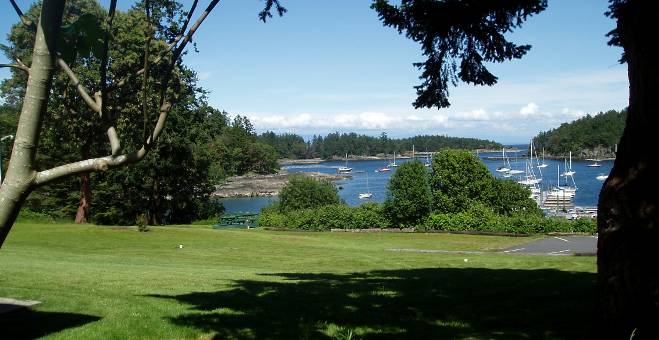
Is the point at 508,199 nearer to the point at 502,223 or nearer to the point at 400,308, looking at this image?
→ the point at 502,223

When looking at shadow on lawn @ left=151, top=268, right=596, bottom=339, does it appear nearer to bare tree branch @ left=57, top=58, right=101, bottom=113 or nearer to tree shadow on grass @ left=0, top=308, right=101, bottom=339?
tree shadow on grass @ left=0, top=308, right=101, bottom=339

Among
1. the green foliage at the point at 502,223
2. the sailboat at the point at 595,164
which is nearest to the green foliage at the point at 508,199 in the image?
the green foliage at the point at 502,223

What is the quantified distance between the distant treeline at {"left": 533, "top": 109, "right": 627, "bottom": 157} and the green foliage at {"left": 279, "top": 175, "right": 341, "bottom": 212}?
122m

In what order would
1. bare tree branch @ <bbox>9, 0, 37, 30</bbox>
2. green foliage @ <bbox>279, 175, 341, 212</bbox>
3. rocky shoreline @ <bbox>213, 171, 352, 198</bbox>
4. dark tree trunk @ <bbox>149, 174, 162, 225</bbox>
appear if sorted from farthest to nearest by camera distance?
rocky shoreline @ <bbox>213, 171, 352, 198</bbox> < green foliage @ <bbox>279, 175, 341, 212</bbox> < dark tree trunk @ <bbox>149, 174, 162, 225</bbox> < bare tree branch @ <bbox>9, 0, 37, 30</bbox>

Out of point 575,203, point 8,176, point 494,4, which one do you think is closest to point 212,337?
point 8,176

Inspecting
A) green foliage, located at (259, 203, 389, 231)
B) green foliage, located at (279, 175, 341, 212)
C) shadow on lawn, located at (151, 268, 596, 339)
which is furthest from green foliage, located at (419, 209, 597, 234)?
green foliage, located at (279, 175, 341, 212)

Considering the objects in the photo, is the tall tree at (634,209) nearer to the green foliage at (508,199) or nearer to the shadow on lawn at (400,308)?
the shadow on lawn at (400,308)

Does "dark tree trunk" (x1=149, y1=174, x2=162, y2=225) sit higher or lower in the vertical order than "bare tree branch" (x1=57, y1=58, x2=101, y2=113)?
lower

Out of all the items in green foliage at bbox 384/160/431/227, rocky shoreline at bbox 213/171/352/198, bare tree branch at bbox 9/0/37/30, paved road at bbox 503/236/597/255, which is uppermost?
bare tree branch at bbox 9/0/37/30

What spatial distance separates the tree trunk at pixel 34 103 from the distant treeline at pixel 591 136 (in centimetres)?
16984

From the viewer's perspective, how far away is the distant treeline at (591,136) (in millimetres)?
159500

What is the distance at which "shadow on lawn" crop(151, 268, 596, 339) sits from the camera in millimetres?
6645

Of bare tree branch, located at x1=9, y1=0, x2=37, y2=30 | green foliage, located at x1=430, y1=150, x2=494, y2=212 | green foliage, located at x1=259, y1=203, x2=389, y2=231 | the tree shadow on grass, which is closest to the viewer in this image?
bare tree branch, located at x1=9, y1=0, x2=37, y2=30

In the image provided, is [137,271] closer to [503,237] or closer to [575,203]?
[503,237]
